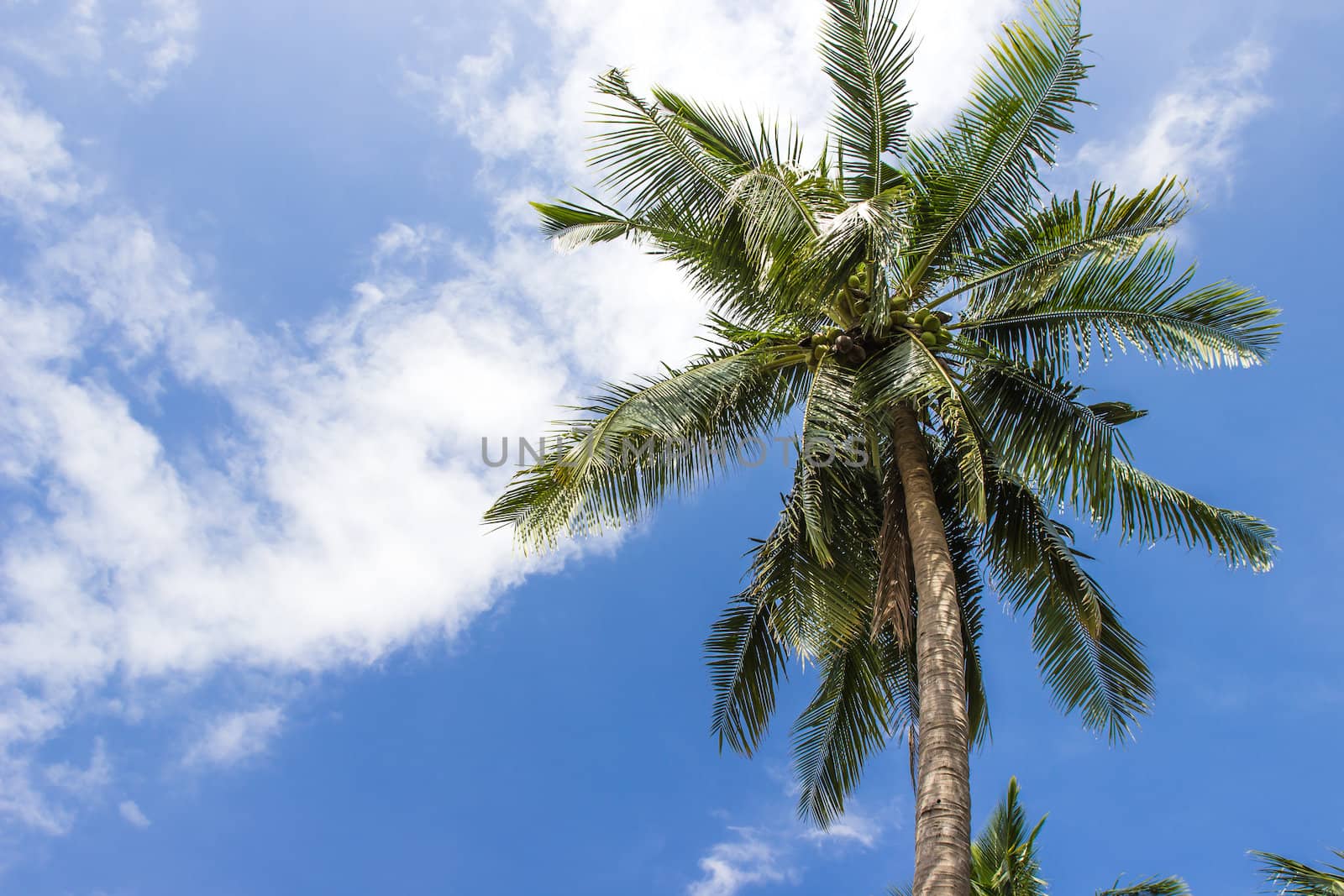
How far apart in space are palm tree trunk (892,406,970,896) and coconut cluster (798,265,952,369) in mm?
828

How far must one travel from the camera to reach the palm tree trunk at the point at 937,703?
6.21m

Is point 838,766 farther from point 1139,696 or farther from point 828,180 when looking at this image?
point 828,180

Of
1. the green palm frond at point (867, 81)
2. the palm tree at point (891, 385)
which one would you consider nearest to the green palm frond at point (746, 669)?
the palm tree at point (891, 385)

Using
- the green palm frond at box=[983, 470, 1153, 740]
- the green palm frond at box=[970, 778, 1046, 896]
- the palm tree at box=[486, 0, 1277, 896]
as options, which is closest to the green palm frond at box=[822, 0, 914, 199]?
the palm tree at box=[486, 0, 1277, 896]

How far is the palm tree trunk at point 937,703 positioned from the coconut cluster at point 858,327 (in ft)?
2.72

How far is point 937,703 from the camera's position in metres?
7.06

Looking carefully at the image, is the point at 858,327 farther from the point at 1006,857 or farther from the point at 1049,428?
the point at 1006,857

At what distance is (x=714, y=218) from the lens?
379 inches

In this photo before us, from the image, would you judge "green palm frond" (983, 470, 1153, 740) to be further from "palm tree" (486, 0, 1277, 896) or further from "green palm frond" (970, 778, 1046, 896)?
"green palm frond" (970, 778, 1046, 896)

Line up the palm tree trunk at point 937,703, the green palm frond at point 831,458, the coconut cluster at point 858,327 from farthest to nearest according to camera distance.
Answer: the coconut cluster at point 858,327
the green palm frond at point 831,458
the palm tree trunk at point 937,703

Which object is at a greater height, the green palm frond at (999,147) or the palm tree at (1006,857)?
the green palm frond at (999,147)

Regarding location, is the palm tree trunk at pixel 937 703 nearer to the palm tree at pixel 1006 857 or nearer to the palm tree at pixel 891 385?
the palm tree at pixel 891 385

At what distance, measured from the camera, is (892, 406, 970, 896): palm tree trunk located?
20.4 ft

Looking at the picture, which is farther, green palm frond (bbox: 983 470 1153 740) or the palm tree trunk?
green palm frond (bbox: 983 470 1153 740)
